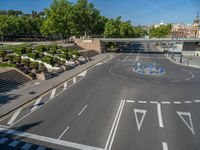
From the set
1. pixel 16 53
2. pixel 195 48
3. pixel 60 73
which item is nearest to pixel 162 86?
pixel 60 73

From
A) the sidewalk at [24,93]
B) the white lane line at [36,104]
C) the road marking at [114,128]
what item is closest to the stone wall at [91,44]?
the sidewalk at [24,93]

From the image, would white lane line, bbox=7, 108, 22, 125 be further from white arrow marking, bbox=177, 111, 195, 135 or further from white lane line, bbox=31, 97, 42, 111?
white arrow marking, bbox=177, 111, 195, 135

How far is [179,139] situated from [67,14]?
226 feet

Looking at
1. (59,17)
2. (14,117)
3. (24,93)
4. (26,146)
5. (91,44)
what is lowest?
(26,146)

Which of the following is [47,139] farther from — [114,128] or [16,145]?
[114,128]

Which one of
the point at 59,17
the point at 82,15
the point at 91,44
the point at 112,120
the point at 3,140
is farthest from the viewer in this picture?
the point at 82,15

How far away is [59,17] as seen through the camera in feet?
237

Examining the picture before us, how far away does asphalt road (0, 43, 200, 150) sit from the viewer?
12281mm

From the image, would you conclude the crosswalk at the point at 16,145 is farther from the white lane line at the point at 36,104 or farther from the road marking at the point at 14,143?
the white lane line at the point at 36,104

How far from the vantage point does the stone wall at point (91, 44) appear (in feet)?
226

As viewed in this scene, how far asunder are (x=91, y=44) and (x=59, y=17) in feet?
55.8

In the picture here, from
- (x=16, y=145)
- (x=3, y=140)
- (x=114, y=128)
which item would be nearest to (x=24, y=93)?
(x=3, y=140)

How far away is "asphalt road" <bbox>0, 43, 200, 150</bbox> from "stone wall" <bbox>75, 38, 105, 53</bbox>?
4564 centimetres

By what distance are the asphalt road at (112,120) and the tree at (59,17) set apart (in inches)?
2104
